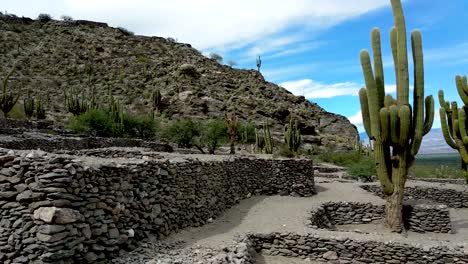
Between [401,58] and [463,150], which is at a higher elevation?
[401,58]

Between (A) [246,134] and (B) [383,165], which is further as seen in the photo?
(A) [246,134]

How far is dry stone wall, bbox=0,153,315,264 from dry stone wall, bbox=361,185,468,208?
12378 millimetres

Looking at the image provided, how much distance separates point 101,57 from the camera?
210 feet

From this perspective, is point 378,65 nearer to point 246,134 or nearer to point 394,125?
point 394,125

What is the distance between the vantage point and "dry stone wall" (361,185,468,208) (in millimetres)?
18109

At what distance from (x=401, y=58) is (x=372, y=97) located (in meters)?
1.45

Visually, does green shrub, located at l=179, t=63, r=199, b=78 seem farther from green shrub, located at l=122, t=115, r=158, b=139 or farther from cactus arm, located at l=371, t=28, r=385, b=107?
cactus arm, located at l=371, t=28, r=385, b=107

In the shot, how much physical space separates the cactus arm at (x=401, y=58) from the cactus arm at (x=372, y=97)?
0.69m

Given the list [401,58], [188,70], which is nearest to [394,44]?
[401,58]

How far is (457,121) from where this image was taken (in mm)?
17328

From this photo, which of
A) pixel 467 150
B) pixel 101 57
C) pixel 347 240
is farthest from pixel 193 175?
Answer: pixel 101 57

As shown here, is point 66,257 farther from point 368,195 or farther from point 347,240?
point 368,195

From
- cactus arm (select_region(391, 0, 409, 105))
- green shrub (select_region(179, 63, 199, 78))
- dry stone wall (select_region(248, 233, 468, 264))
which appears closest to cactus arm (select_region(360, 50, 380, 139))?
cactus arm (select_region(391, 0, 409, 105))

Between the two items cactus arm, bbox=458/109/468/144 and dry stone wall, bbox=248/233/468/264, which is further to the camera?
cactus arm, bbox=458/109/468/144
